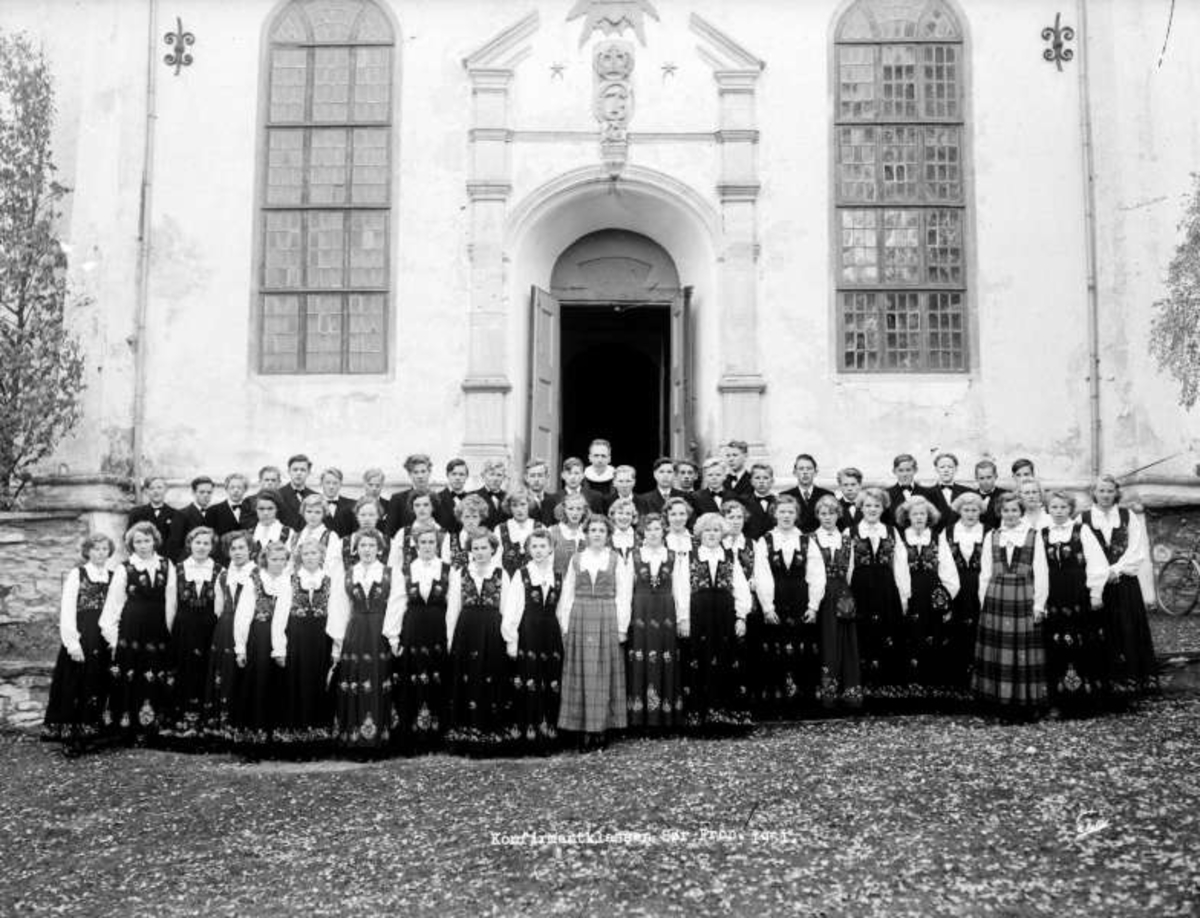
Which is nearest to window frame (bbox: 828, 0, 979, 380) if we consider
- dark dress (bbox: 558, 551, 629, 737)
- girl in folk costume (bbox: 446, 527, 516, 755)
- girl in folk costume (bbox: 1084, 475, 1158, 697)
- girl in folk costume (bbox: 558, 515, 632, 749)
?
girl in folk costume (bbox: 1084, 475, 1158, 697)

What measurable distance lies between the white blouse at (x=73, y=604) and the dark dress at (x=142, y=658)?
0.21 meters

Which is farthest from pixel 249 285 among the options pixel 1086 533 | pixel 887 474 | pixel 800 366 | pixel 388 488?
pixel 1086 533

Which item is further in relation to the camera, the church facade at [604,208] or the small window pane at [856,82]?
the small window pane at [856,82]

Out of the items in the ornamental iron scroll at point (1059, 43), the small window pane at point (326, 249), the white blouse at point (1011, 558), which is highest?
the ornamental iron scroll at point (1059, 43)

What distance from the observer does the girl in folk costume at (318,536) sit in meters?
7.56

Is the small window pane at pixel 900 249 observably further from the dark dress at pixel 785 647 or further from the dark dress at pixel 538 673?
the dark dress at pixel 538 673

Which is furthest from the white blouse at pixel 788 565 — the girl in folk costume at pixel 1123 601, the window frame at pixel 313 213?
the window frame at pixel 313 213

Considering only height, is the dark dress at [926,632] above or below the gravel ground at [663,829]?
above

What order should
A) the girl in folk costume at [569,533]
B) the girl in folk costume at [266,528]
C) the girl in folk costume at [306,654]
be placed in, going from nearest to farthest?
the girl in folk costume at [306,654] → the girl in folk costume at [569,533] → the girl in folk costume at [266,528]

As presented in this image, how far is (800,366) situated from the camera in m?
11.4

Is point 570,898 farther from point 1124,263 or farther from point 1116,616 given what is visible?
point 1124,263

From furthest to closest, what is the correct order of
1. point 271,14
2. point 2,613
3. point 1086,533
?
point 271,14
point 2,613
point 1086,533

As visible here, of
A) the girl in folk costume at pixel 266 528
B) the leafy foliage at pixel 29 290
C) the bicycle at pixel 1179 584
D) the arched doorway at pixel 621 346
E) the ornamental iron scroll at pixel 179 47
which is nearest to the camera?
the girl in folk costume at pixel 266 528

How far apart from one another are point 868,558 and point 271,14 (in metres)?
8.17
